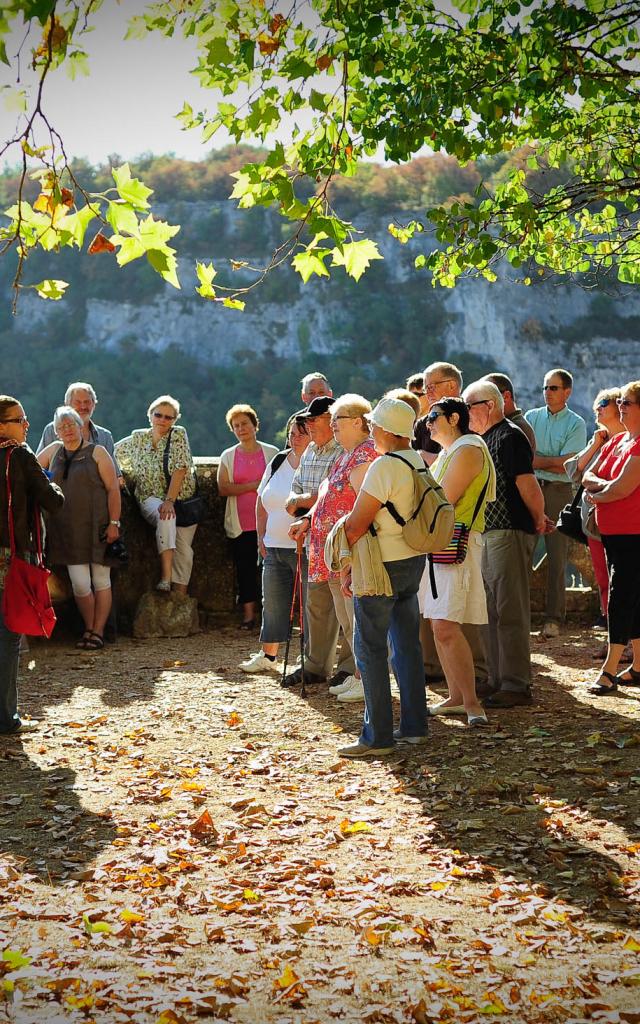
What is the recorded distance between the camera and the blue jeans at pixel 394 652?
5.46m

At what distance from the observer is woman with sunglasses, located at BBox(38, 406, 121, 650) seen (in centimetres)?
898

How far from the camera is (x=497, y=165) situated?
199 feet

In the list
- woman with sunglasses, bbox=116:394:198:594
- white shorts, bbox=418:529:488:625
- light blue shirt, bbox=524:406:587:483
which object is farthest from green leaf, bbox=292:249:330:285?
woman with sunglasses, bbox=116:394:198:594

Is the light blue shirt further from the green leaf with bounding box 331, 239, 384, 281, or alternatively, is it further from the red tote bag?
the green leaf with bounding box 331, 239, 384, 281

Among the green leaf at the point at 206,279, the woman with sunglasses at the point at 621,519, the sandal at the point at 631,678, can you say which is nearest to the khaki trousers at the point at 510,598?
the woman with sunglasses at the point at 621,519

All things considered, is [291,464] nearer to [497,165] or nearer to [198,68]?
[198,68]

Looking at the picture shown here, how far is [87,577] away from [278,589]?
78.5 inches

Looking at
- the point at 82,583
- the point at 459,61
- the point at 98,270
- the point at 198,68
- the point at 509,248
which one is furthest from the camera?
the point at 98,270

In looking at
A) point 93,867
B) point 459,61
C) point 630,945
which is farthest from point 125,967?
point 459,61

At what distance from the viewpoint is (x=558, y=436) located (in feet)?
30.7

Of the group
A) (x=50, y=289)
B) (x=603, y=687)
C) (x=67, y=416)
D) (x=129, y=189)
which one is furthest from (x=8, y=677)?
(x=603, y=687)

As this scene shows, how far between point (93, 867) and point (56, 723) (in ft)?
8.18

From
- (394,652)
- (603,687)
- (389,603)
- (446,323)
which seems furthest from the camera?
(446,323)

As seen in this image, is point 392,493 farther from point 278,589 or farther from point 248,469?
point 248,469
